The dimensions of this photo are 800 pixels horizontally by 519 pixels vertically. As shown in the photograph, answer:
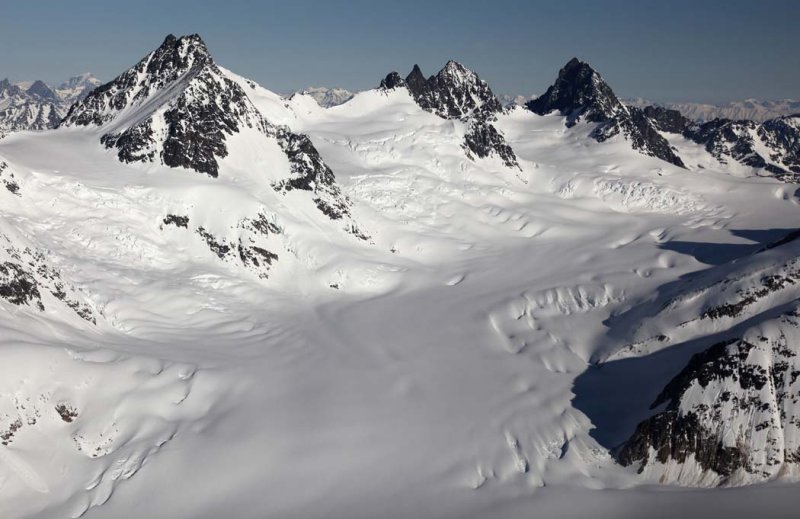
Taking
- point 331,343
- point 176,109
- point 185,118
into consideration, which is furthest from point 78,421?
point 176,109

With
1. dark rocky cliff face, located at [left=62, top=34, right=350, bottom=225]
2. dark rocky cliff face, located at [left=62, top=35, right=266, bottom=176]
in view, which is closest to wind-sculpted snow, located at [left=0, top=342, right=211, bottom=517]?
dark rocky cliff face, located at [left=62, top=35, right=266, bottom=176]

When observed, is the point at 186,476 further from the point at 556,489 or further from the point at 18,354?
the point at 556,489

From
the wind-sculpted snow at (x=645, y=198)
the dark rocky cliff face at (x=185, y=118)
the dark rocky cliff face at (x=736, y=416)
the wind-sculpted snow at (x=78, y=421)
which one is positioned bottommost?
the dark rocky cliff face at (x=736, y=416)

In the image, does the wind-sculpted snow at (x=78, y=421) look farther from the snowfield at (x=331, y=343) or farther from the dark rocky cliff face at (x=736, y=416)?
the dark rocky cliff face at (x=736, y=416)

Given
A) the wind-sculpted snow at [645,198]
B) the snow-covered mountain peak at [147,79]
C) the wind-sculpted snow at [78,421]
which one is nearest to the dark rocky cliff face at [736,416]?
the wind-sculpted snow at [78,421]

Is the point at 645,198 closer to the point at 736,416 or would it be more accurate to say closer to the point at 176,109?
the point at 736,416

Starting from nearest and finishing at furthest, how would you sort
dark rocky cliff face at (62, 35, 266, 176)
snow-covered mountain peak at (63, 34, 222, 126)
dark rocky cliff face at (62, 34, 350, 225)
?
dark rocky cliff face at (62, 35, 266, 176)
dark rocky cliff face at (62, 34, 350, 225)
snow-covered mountain peak at (63, 34, 222, 126)

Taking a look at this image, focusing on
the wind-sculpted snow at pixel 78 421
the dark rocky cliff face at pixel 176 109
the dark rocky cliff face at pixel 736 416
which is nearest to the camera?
the wind-sculpted snow at pixel 78 421

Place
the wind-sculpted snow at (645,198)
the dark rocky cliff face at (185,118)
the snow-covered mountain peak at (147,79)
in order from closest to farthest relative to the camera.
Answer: the dark rocky cliff face at (185,118), the snow-covered mountain peak at (147,79), the wind-sculpted snow at (645,198)

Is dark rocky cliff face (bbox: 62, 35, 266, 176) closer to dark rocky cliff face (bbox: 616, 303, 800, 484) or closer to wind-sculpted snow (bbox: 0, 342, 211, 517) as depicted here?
wind-sculpted snow (bbox: 0, 342, 211, 517)
